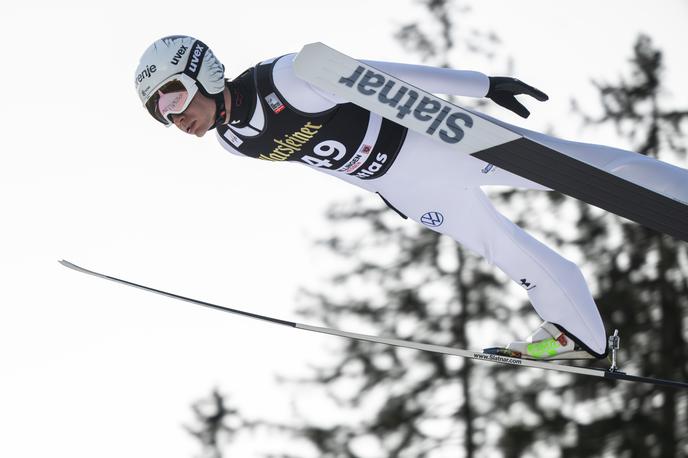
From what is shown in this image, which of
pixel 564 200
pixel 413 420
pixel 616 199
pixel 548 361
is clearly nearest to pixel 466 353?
pixel 548 361

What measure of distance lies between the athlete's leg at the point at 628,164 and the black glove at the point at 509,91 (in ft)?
0.37

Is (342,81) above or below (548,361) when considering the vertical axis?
above

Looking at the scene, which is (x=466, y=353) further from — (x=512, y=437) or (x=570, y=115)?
(x=570, y=115)

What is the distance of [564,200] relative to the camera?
1134 cm

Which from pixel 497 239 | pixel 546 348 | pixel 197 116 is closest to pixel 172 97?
pixel 197 116

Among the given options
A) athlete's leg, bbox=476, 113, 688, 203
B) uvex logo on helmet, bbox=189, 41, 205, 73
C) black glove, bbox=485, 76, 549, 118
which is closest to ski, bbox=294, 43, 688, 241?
athlete's leg, bbox=476, 113, 688, 203

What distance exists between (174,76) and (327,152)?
69 centimetres

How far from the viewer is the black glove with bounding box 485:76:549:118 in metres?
3.75

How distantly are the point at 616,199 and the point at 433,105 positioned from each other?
803 millimetres

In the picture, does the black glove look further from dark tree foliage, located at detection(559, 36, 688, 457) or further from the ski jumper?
dark tree foliage, located at detection(559, 36, 688, 457)

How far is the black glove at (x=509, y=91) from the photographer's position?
3.75m

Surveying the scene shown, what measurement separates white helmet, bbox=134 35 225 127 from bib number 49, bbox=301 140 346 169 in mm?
404

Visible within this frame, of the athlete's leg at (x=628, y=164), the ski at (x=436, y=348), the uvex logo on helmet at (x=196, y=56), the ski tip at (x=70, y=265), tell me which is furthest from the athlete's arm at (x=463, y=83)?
the ski tip at (x=70, y=265)

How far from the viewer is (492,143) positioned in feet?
11.7
